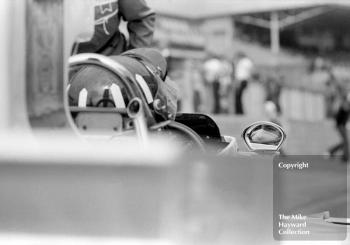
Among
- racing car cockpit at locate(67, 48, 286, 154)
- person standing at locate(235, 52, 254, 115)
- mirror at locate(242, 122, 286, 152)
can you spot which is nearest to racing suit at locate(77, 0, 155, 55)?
racing car cockpit at locate(67, 48, 286, 154)

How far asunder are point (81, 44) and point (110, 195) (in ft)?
1.62

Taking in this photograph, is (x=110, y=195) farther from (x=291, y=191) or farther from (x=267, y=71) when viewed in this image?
(x=267, y=71)

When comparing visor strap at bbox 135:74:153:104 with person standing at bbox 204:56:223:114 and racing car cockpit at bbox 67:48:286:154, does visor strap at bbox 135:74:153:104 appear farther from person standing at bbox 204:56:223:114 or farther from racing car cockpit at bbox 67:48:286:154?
person standing at bbox 204:56:223:114

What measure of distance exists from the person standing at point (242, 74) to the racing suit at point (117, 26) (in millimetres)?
746

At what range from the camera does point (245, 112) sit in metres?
2.96

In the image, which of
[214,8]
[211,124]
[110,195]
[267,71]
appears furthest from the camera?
[267,71]

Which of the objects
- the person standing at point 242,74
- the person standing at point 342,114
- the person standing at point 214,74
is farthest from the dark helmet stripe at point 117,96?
the person standing at point 342,114

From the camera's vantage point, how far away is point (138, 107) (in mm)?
2234

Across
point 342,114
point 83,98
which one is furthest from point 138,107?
point 342,114

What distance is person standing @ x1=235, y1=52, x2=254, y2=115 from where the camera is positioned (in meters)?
3.18

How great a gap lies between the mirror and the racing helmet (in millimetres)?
286

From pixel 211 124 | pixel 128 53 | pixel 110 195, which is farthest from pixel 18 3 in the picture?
pixel 211 124

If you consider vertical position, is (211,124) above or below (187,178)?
above

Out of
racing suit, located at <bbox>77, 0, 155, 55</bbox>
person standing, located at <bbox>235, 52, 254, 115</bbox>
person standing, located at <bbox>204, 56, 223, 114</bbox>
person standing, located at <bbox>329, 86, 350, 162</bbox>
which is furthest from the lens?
person standing, located at <bbox>329, 86, 350, 162</bbox>
